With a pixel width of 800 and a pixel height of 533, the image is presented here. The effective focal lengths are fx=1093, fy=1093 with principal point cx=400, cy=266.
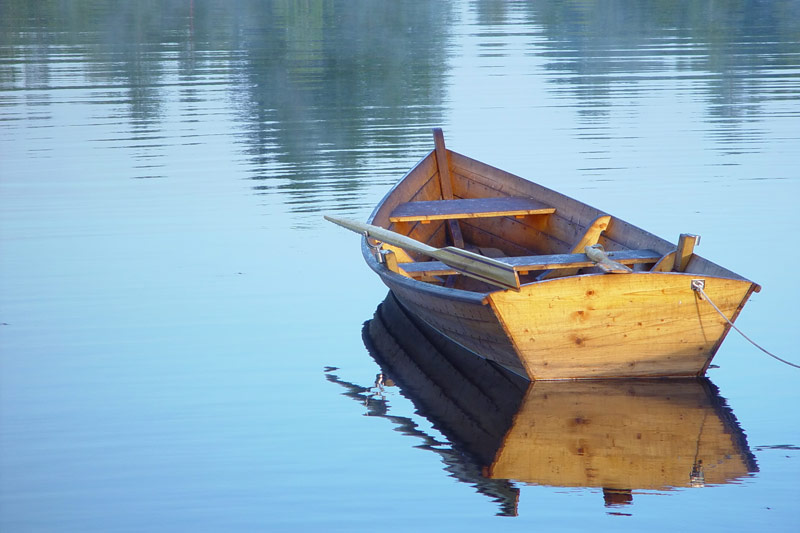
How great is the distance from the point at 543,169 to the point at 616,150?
165 cm

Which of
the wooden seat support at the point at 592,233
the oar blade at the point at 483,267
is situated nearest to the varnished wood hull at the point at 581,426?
the oar blade at the point at 483,267

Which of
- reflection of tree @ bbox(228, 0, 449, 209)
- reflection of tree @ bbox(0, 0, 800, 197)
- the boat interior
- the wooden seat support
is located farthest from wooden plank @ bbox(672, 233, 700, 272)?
reflection of tree @ bbox(228, 0, 449, 209)

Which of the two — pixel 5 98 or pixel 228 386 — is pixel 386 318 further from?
pixel 5 98

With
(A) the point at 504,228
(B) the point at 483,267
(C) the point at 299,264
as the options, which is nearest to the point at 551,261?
(B) the point at 483,267

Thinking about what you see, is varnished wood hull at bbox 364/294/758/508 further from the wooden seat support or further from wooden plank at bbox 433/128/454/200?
wooden plank at bbox 433/128/454/200

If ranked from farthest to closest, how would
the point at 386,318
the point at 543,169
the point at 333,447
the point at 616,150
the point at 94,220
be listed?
the point at 616,150 → the point at 543,169 → the point at 94,220 → the point at 386,318 → the point at 333,447

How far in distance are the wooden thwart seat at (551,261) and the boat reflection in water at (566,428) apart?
2.05 feet

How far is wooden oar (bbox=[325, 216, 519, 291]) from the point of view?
6398 millimetres

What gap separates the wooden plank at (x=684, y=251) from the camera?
7055 mm

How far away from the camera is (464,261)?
22.5ft

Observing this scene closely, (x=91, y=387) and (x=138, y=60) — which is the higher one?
(x=138, y=60)

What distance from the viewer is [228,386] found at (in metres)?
7.07

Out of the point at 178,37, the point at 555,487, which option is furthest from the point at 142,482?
the point at 178,37

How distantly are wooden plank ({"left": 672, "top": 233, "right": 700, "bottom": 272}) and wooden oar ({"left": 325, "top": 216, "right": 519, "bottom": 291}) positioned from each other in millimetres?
1282
